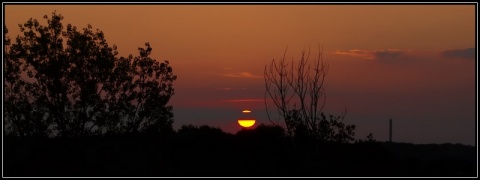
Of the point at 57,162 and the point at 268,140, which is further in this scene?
the point at 268,140

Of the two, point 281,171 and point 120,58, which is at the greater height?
point 120,58

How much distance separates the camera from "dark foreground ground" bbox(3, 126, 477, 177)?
21688 millimetres

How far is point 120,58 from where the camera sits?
30.0 metres

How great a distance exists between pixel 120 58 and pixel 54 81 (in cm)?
276

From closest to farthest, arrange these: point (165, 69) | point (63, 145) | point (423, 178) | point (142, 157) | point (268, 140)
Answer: point (423, 178), point (142, 157), point (63, 145), point (268, 140), point (165, 69)

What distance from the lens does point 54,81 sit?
1144 inches

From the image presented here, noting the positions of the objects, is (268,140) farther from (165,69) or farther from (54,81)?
(54,81)

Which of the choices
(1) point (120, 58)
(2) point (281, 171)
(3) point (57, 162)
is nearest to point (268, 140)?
(2) point (281, 171)

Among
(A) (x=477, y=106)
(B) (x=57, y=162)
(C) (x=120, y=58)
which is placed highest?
(C) (x=120, y=58)

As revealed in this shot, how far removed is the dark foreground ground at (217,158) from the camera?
21688 millimetres

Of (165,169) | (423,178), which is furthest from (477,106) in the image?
(165,169)

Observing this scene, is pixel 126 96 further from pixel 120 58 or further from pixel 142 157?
pixel 142 157

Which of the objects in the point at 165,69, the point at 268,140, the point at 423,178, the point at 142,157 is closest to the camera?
the point at 423,178

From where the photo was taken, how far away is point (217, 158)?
24016mm
